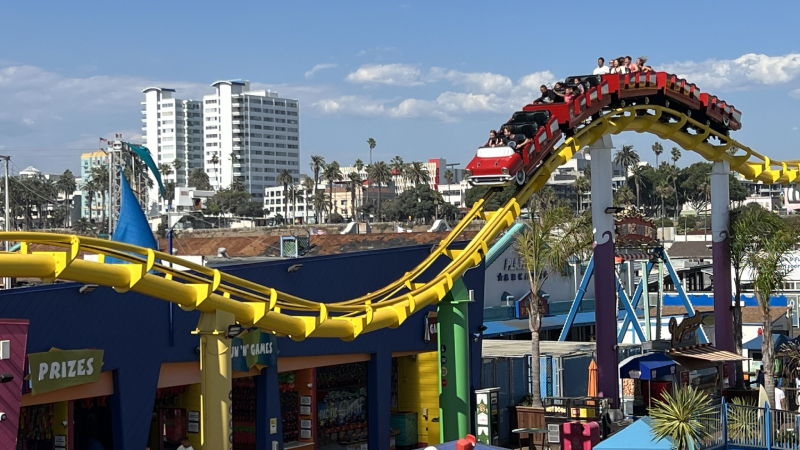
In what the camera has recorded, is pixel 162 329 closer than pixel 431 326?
Yes

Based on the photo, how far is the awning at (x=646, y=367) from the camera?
30.7m

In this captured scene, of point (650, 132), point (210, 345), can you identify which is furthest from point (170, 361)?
point (650, 132)

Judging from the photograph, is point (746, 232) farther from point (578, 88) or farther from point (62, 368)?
point (62, 368)

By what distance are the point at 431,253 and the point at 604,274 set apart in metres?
6.34

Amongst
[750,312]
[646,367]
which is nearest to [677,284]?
[750,312]

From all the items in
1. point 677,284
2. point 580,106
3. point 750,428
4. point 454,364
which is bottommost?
point 750,428

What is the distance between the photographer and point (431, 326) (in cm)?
2983

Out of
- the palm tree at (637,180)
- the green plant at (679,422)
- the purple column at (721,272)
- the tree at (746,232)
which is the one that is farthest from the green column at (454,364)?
the palm tree at (637,180)

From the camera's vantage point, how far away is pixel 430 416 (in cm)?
3011

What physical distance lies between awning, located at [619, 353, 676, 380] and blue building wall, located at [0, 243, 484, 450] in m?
5.91

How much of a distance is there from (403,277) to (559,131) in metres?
6.96

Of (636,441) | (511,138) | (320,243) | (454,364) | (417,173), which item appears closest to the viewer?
(636,441)

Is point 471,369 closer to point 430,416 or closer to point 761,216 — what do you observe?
point 430,416

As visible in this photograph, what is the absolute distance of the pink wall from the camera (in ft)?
58.7
